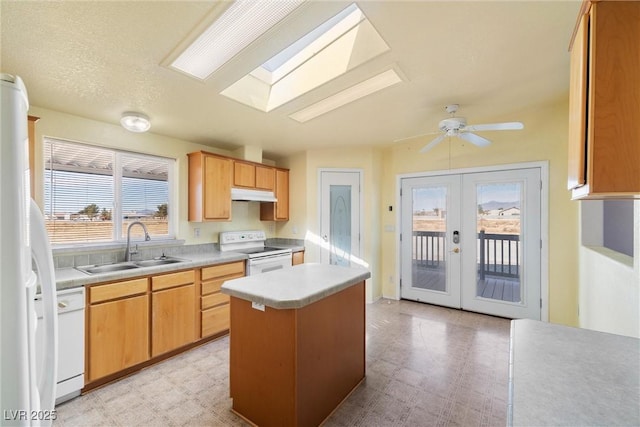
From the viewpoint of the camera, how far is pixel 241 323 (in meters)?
1.85

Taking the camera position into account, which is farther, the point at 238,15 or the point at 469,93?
the point at 469,93

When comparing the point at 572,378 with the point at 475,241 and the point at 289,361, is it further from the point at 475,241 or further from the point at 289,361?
the point at 475,241

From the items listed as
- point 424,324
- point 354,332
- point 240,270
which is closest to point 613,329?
point 354,332

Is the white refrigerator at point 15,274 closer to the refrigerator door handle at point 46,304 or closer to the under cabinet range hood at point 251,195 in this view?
the refrigerator door handle at point 46,304

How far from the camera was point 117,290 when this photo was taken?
232 centimetres

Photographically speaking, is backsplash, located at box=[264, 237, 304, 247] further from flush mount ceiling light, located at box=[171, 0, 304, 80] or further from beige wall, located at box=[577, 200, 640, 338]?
beige wall, located at box=[577, 200, 640, 338]

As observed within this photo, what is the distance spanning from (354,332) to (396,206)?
2.63 metres

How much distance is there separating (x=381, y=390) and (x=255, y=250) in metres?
2.49

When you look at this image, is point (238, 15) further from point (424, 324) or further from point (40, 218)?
point (424, 324)

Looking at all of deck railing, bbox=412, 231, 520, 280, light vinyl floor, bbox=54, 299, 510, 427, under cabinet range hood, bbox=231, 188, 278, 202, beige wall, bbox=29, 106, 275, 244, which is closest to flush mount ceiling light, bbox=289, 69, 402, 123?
under cabinet range hood, bbox=231, 188, 278, 202

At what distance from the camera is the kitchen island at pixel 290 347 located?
5.37ft

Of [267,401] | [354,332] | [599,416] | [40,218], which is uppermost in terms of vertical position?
[40,218]

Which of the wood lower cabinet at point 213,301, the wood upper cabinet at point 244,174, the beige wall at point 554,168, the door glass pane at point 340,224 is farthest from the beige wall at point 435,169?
the wood lower cabinet at point 213,301

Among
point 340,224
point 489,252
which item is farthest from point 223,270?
point 489,252
